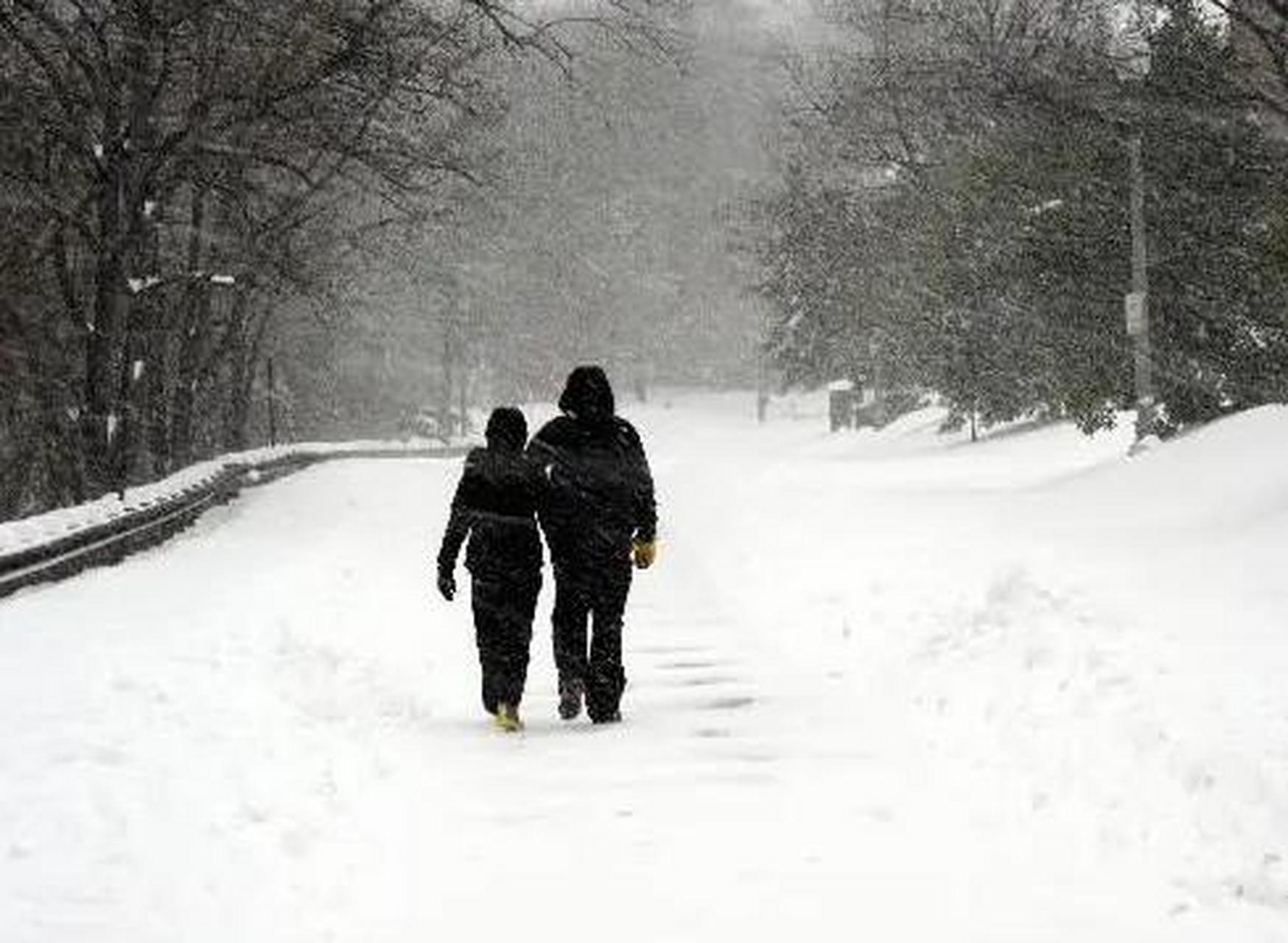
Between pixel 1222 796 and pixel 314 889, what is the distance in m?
3.48

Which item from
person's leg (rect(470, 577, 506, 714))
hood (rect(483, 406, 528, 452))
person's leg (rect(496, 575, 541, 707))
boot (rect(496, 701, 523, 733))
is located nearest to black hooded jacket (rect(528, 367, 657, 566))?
hood (rect(483, 406, 528, 452))

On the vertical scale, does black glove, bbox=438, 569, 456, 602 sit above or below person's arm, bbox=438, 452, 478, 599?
below

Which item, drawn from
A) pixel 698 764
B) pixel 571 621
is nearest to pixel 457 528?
pixel 571 621

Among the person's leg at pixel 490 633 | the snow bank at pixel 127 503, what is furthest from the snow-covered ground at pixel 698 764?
the snow bank at pixel 127 503

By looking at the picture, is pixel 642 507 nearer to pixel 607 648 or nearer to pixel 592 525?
pixel 592 525

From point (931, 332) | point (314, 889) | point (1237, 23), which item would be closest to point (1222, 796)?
point (314, 889)

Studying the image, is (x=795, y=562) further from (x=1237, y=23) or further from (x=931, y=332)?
(x=931, y=332)

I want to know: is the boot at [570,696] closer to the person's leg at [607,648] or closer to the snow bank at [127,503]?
the person's leg at [607,648]

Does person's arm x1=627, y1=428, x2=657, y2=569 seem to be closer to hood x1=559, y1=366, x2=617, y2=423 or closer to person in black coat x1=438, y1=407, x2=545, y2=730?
hood x1=559, y1=366, x2=617, y2=423

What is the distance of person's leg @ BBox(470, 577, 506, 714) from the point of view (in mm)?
9008

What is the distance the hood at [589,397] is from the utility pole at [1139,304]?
51.9 feet

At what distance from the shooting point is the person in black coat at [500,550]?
9.02m

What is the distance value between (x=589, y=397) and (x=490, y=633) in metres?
1.44

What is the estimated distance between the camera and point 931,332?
1405 inches
